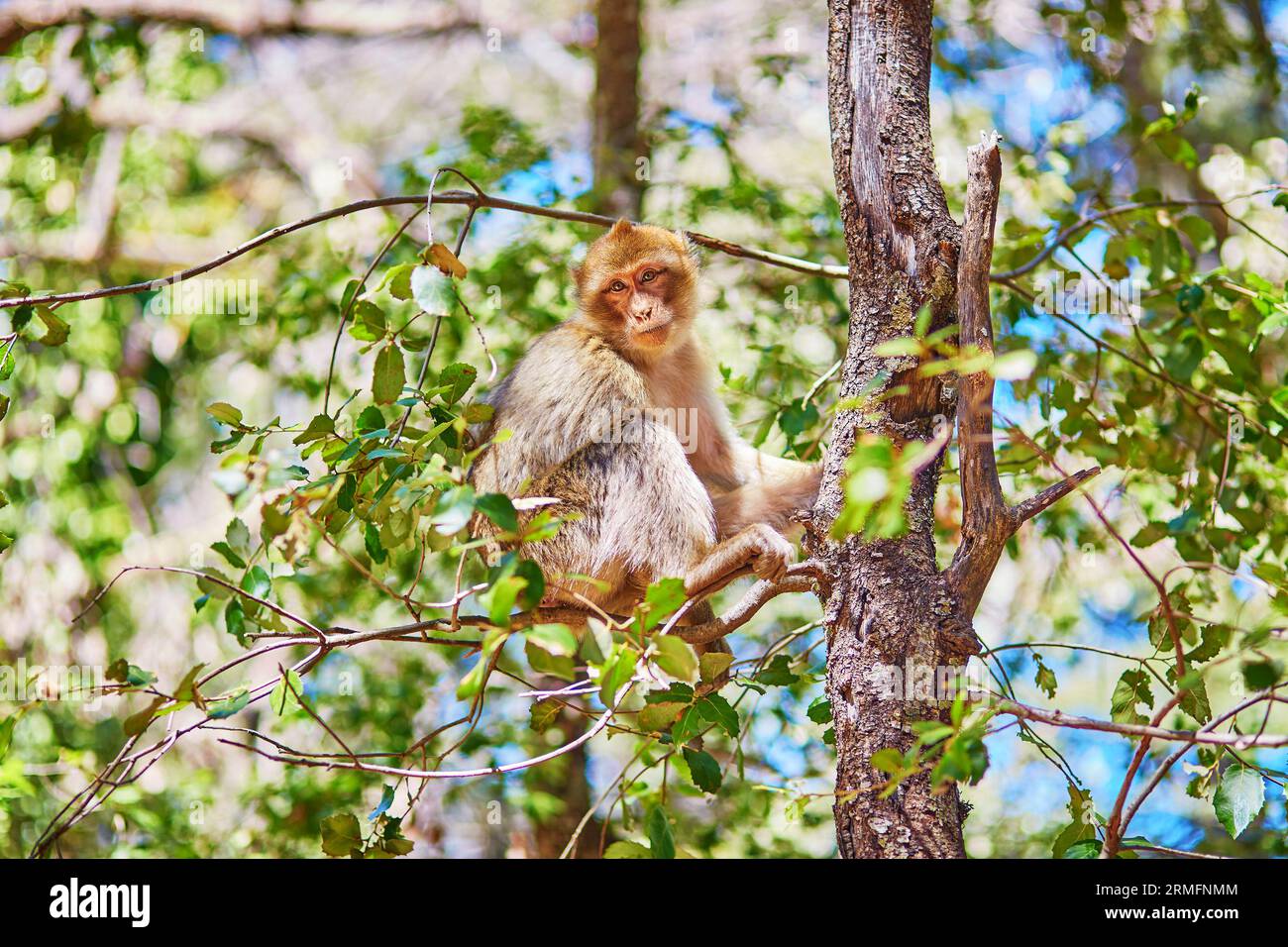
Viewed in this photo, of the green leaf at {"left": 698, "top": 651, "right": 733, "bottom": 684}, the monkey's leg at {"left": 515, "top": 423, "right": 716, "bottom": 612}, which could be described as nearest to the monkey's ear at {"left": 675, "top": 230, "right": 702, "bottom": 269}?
the monkey's leg at {"left": 515, "top": 423, "right": 716, "bottom": 612}

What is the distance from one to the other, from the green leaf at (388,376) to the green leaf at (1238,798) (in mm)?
2307

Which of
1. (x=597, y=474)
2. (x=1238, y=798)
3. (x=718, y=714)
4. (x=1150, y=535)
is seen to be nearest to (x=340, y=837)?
(x=718, y=714)

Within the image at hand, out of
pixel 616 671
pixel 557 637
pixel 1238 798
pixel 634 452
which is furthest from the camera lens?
pixel 634 452

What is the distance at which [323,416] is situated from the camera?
3.09m

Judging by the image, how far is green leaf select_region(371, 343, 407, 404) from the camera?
316 centimetres

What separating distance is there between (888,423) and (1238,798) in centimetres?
124

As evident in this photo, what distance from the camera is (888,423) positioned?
10.5ft

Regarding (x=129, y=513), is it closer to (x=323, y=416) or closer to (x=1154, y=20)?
(x=323, y=416)

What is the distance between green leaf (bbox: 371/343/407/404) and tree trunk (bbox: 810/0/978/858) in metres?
1.21

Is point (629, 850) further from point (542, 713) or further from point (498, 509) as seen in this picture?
point (498, 509)

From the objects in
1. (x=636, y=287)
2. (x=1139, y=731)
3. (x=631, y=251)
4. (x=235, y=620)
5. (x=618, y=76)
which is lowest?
(x=1139, y=731)

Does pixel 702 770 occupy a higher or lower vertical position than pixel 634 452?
lower

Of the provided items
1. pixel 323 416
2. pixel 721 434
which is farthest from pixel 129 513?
pixel 323 416

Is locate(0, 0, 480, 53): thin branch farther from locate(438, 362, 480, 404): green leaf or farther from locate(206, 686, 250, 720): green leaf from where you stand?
locate(206, 686, 250, 720): green leaf
